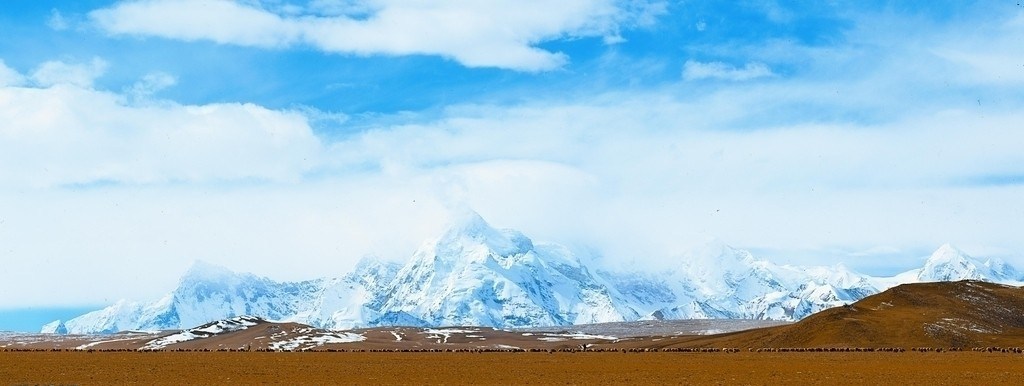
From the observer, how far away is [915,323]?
150m

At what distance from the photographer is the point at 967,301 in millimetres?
170125

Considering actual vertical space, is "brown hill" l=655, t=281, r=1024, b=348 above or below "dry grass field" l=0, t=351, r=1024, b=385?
above

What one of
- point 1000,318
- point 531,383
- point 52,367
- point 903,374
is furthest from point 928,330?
point 52,367

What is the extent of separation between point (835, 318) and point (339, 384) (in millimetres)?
107391

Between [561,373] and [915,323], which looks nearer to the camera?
[561,373]

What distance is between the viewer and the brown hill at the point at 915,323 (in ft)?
465

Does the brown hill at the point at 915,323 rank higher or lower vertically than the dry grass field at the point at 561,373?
higher

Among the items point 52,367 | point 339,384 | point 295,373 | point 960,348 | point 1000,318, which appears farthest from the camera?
point 1000,318

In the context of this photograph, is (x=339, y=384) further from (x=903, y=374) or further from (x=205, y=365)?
(x=903, y=374)

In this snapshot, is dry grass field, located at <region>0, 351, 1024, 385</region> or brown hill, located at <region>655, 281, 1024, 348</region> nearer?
dry grass field, located at <region>0, 351, 1024, 385</region>

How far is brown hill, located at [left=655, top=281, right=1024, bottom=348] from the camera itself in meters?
142

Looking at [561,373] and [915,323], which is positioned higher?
[915,323]

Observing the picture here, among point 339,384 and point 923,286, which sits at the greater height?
point 923,286

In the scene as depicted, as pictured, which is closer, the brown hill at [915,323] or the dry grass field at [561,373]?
the dry grass field at [561,373]
